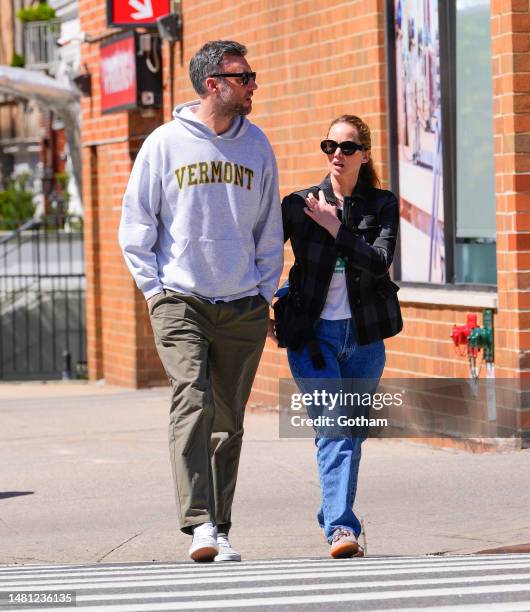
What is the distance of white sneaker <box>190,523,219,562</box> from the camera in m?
6.19

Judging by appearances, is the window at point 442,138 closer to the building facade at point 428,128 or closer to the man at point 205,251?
the building facade at point 428,128

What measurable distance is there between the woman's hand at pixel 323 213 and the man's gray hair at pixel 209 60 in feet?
1.97

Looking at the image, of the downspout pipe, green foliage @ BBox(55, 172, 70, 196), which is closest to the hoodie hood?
the downspout pipe

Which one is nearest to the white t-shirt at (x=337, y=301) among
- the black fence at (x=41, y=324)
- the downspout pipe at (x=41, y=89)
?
the downspout pipe at (x=41, y=89)

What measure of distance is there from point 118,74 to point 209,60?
9186 millimetres

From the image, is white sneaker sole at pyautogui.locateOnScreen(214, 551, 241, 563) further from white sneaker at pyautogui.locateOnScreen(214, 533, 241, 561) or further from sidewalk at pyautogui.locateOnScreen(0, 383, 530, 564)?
sidewalk at pyautogui.locateOnScreen(0, 383, 530, 564)

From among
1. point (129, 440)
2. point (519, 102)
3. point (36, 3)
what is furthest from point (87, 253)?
point (36, 3)

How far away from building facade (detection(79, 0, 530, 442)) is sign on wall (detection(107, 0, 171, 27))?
3.89 ft

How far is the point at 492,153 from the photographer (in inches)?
381

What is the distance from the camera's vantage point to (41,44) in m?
53.6

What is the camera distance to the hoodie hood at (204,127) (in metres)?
6.39

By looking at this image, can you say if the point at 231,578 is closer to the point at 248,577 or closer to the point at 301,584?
the point at 248,577

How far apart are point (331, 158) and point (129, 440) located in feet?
16.6

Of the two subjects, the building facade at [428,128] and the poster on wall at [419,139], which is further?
the poster on wall at [419,139]
